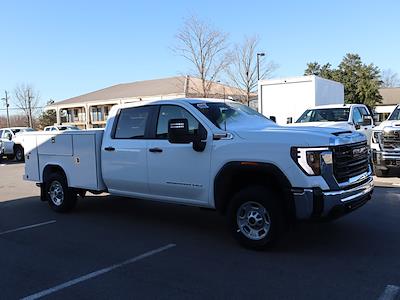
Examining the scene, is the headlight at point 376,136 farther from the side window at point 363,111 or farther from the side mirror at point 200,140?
the side mirror at point 200,140

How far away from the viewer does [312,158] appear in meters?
5.29

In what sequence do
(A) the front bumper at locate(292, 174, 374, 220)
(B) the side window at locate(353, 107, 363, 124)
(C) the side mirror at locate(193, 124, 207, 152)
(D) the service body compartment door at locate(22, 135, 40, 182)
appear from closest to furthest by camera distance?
(A) the front bumper at locate(292, 174, 374, 220)
(C) the side mirror at locate(193, 124, 207, 152)
(D) the service body compartment door at locate(22, 135, 40, 182)
(B) the side window at locate(353, 107, 363, 124)

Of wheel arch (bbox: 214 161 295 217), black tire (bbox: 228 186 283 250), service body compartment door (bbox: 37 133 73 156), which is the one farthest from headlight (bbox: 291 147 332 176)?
service body compartment door (bbox: 37 133 73 156)

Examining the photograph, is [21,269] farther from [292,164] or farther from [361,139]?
[361,139]

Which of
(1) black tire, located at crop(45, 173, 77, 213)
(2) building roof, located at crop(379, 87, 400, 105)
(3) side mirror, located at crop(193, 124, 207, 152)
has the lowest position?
(1) black tire, located at crop(45, 173, 77, 213)

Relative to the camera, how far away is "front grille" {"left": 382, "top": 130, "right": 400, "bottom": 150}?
10984 mm

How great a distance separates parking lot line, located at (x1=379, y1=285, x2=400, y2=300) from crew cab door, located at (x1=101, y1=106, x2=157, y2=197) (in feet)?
12.3

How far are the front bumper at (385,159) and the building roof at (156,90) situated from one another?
2323cm

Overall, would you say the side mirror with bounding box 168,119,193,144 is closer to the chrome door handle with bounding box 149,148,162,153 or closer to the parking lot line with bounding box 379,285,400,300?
the chrome door handle with bounding box 149,148,162,153

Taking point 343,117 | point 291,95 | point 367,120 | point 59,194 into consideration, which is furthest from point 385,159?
point 291,95

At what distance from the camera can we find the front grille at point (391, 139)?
10984 mm

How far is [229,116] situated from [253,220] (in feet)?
5.35

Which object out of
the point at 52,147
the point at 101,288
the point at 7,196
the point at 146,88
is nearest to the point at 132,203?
the point at 52,147

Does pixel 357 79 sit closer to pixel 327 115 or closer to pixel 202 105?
pixel 327 115
